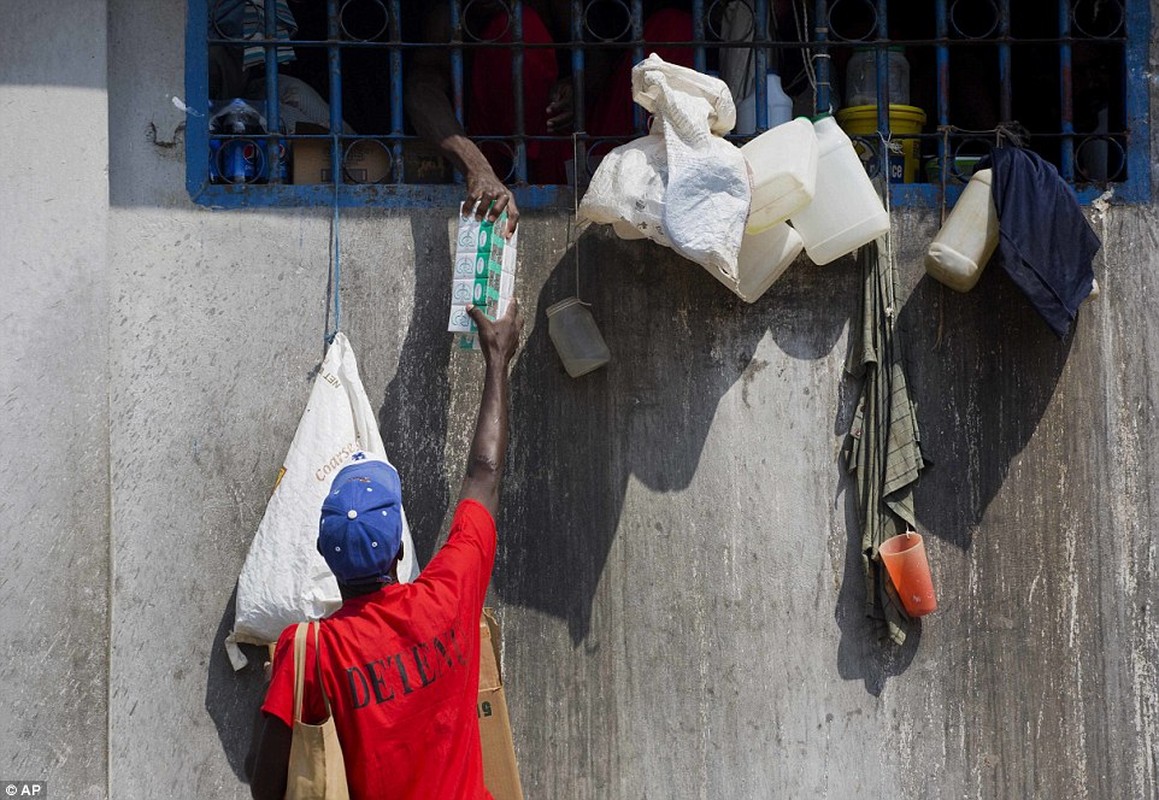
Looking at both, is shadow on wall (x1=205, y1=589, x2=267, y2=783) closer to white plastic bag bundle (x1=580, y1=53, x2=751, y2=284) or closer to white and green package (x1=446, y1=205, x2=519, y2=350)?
white and green package (x1=446, y1=205, x2=519, y2=350)

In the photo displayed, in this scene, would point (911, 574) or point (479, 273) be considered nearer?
point (479, 273)

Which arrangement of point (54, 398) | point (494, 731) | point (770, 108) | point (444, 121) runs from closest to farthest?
point (494, 731) → point (54, 398) → point (444, 121) → point (770, 108)

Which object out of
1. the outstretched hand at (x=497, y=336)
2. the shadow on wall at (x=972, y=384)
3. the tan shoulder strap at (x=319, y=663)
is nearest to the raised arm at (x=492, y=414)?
the outstretched hand at (x=497, y=336)

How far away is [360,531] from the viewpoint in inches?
99.1

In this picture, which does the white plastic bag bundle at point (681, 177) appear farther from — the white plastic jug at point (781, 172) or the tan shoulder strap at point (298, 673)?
the tan shoulder strap at point (298, 673)

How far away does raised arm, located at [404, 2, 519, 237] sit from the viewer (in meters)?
3.31

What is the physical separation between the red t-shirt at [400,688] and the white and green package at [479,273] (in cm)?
78

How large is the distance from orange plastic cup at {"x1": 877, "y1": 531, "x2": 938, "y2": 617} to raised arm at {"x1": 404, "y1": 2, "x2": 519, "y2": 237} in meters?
1.31

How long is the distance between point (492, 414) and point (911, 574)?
118 cm

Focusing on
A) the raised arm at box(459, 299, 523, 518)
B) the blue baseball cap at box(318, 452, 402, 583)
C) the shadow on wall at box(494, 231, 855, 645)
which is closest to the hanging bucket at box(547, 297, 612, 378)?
the shadow on wall at box(494, 231, 855, 645)

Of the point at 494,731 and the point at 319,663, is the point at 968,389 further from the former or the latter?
the point at 319,663

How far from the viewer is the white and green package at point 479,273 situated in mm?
3232

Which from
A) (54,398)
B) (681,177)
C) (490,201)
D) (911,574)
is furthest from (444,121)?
(911,574)

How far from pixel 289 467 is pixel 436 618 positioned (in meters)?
0.88
